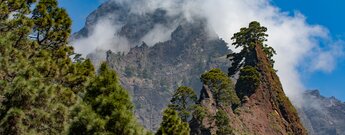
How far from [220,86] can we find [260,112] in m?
10.7

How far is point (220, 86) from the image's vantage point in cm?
9081

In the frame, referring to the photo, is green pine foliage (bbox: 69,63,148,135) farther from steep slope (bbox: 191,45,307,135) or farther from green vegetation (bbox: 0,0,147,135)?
steep slope (bbox: 191,45,307,135)

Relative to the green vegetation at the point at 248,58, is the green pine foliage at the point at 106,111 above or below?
below

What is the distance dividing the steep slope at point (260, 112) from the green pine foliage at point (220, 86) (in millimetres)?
1055

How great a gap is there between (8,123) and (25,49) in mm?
10301

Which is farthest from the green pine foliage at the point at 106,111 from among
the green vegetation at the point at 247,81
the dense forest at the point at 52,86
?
the green vegetation at the point at 247,81

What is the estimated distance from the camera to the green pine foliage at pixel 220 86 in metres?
88.4

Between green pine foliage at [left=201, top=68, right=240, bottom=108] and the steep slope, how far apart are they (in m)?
1.05

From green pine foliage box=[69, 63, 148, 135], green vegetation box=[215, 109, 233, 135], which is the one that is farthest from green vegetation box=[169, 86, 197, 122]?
green pine foliage box=[69, 63, 148, 135]

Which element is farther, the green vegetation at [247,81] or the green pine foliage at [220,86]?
the green vegetation at [247,81]

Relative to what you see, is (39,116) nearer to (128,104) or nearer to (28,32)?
(128,104)

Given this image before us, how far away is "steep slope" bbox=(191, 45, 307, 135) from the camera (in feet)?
275

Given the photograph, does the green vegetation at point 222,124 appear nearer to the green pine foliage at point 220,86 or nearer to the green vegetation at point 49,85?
the green pine foliage at point 220,86

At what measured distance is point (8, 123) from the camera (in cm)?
2400
